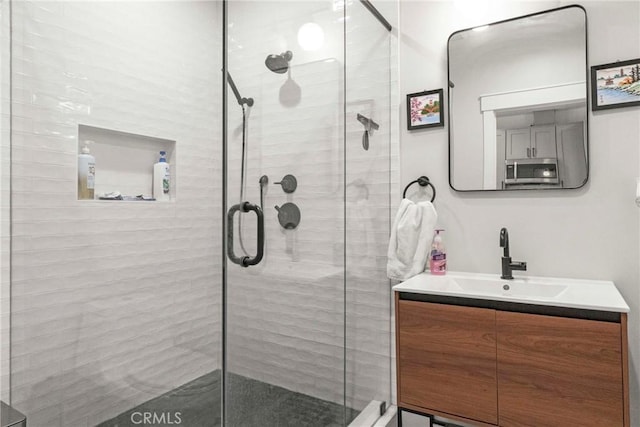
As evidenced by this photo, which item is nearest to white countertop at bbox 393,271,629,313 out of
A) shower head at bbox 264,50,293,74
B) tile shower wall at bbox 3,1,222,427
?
shower head at bbox 264,50,293,74

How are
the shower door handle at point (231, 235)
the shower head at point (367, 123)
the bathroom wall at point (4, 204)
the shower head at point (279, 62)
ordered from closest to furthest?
the shower door handle at point (231, 235) → the shower head at point (279, 62) → the bathroom wall at point (4, 204) → the shower head at point (367, 123)

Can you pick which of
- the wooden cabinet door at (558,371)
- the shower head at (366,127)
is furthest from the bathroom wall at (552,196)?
the wooden cabinet door at (558,371)

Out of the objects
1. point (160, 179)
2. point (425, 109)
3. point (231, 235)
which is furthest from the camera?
point (160, 179)

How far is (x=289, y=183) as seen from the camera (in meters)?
1.37

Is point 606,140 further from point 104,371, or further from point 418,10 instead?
point 104,371

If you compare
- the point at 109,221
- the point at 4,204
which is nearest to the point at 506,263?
the point at 109,221

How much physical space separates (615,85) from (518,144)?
0.41 metres

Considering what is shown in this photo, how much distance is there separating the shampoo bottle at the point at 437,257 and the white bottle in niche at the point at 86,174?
1.57 meters

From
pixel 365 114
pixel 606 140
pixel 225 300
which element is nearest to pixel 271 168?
pixel 225 300

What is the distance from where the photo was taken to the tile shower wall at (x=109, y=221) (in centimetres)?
153

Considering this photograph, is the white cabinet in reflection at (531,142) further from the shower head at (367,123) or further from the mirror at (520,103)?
the shower head at (367,123)

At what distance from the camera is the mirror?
1692mm

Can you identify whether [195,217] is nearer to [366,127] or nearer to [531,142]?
[366,127]

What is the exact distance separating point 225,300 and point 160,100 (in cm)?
144
